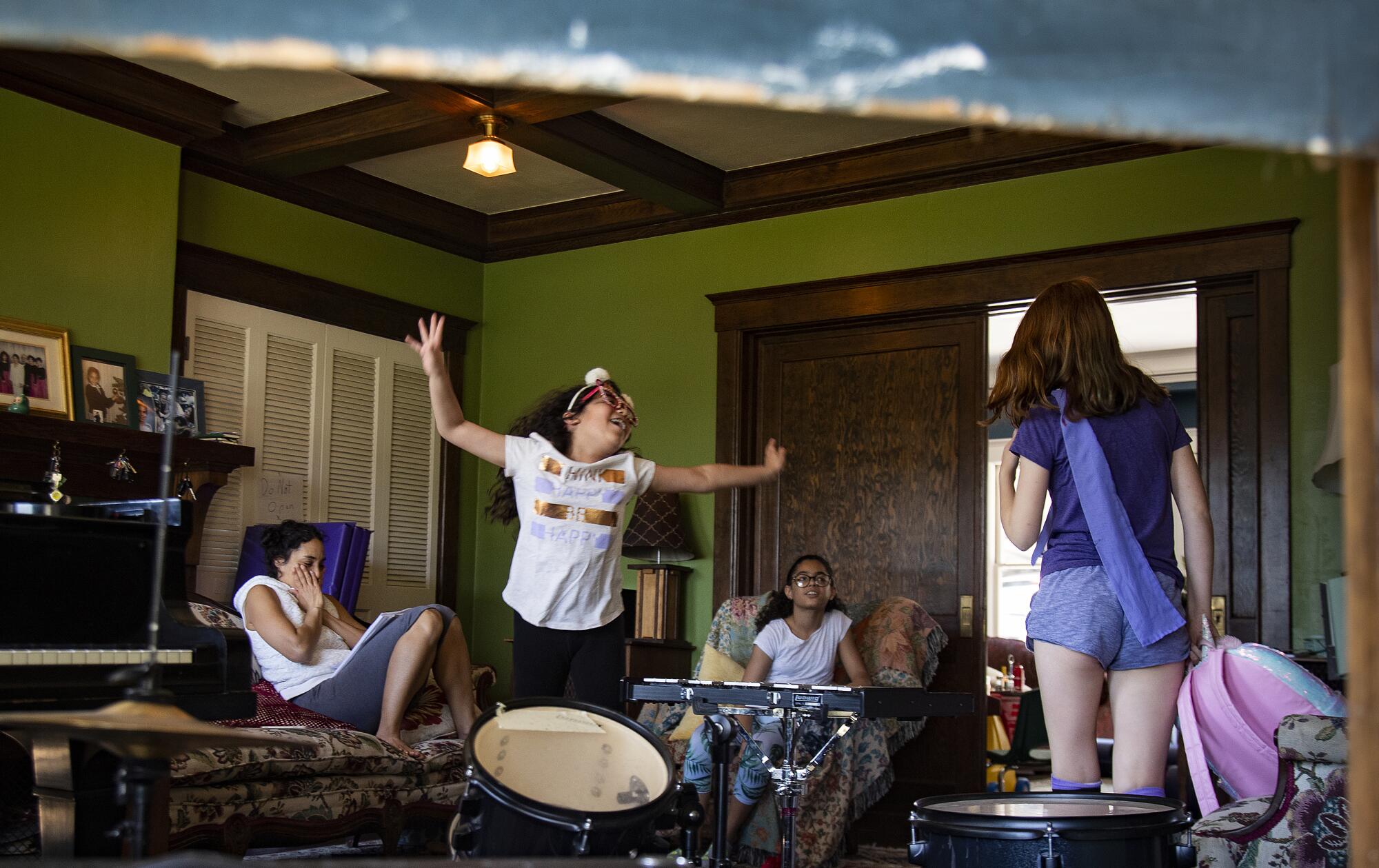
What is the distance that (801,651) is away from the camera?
4805 mm

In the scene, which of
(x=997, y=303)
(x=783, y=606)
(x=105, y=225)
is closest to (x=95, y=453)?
(x=105, y=225)

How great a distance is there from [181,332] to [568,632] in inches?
112

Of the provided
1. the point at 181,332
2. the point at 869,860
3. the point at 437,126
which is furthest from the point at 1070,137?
the point at 181,332

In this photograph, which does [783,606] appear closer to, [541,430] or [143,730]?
[541,430]

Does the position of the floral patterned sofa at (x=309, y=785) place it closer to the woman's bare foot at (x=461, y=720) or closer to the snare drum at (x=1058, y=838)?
the woman's bare foot at (x=461, y=720)

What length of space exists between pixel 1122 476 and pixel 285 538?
3.21 meters

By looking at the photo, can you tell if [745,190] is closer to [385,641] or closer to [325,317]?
[325,317]

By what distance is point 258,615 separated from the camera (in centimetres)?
437

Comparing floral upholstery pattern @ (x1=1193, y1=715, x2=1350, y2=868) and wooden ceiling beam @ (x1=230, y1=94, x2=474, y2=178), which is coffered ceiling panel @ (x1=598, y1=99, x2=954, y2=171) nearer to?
wooden ceiling beam @ (x1=230, y1=94, x2=474, y2=178)

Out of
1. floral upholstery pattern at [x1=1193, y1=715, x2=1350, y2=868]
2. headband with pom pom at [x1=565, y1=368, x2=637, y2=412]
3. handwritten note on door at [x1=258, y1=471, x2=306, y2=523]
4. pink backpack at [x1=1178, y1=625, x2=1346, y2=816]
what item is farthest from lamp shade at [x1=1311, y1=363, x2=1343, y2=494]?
handwritten note on door at [x1=258, y1=471, x2=306, y2=523]

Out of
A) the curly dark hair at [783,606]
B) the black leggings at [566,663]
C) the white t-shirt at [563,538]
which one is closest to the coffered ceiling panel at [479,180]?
the curly dark hair at [783,606]

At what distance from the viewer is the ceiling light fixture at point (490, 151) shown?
5.01m

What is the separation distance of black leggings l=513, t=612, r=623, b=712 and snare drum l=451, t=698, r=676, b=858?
864mm

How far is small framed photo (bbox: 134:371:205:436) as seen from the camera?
5023 millimetres
